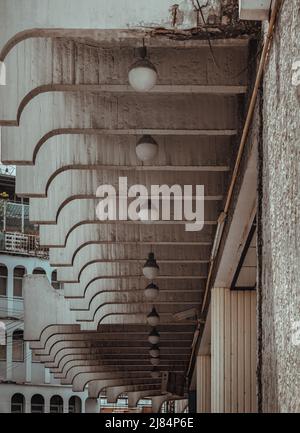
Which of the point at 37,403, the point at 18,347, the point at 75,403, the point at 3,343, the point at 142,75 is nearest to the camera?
the point at 142,75

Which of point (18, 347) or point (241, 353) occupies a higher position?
point (18, 347)

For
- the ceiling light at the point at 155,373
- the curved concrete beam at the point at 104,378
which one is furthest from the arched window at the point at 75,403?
the ceiling light at the point at 155,373

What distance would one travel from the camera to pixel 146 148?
1623 centimetres

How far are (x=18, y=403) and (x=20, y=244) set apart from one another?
7.96 metres

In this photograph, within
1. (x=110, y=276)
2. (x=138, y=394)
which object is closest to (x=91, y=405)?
(x=138, y=394)

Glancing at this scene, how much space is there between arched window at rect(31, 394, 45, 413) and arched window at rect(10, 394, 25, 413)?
0.66 m

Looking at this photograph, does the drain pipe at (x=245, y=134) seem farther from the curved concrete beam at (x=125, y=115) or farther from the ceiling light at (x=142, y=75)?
the ceiling light at (x=142, y=75)

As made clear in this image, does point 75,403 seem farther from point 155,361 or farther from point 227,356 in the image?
point 227,356

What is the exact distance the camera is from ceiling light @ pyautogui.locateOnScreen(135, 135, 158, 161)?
16.2m

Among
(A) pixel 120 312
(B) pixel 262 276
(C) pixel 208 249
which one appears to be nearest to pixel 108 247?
(C) pixel 208 249

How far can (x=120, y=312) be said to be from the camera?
30656 millimetres

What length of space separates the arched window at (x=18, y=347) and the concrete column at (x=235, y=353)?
4210 cm

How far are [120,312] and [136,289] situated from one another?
338 centimetres
